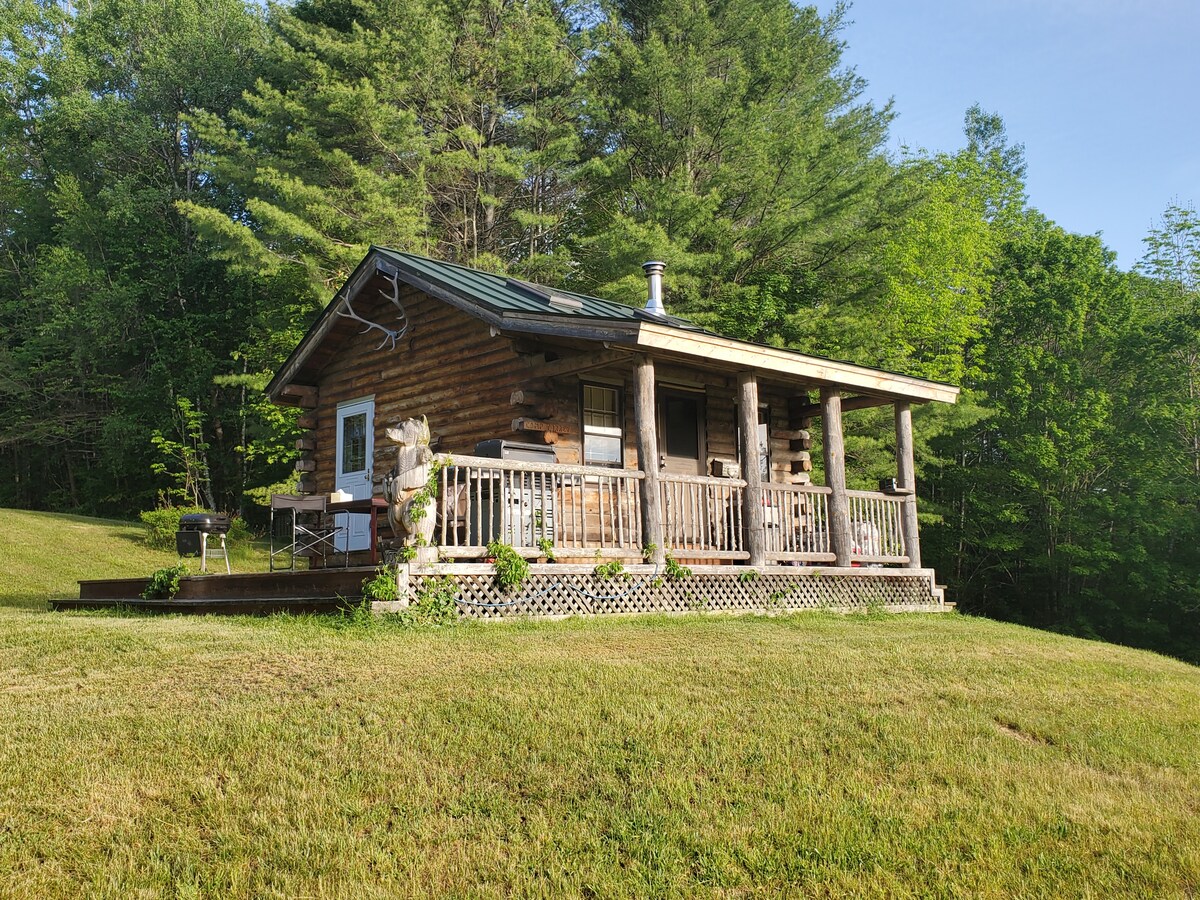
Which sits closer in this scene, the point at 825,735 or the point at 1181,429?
the point at 825,735

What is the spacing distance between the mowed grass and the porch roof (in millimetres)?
6025

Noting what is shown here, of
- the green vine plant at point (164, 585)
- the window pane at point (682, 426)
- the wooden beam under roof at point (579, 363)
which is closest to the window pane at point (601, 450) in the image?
the window pane at point (682, 426)

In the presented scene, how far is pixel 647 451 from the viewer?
11789 millimetres

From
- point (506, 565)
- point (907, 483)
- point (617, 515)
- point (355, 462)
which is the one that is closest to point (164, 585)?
point (355, 462)

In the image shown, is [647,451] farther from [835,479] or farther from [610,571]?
[835,479]

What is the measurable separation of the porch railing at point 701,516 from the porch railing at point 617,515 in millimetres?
14

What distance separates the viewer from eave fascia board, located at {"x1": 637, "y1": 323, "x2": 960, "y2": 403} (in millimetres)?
11414

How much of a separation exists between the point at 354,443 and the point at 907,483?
8.84 meters

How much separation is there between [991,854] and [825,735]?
1558 mm

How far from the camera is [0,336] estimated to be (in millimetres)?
34438

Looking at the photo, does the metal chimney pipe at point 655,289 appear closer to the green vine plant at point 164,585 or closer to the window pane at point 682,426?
the window pane at point 682,426

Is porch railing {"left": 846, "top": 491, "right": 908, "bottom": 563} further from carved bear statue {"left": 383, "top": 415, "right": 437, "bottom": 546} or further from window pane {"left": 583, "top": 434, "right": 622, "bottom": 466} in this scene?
carved bear statue {"left": 383, "top": 415, "right": 437, "bottom": 546}

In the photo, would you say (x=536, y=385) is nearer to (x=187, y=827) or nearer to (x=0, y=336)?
(x=187, y=827)

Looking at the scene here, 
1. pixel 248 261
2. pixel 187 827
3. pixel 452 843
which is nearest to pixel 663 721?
pixel 452 843
